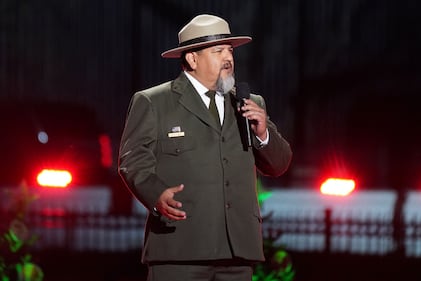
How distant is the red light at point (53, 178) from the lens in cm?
704

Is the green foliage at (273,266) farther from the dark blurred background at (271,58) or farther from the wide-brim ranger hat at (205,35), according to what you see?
the wide-brim ranger hat at (205,35)

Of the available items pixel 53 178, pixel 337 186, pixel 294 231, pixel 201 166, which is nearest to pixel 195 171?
pixel 201 166

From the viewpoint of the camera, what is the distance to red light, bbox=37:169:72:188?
7.04m

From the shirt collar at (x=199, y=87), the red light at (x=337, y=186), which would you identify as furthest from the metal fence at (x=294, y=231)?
the shirt collar at (x=199, y=87)

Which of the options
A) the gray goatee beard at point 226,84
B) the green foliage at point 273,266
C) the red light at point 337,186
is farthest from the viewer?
the green foliage at point 273,266

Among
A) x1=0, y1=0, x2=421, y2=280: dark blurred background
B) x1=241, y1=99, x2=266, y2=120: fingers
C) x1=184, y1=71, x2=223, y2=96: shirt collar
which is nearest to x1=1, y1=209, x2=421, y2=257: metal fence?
x1=0, y1=0, x2=421, y2=280: dark blurred background

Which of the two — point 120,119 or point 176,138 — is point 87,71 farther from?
point 176,138

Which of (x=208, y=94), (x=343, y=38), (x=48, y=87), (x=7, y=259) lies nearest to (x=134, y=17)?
(x=48, y=87)

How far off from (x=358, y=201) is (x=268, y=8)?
7481 millimetres

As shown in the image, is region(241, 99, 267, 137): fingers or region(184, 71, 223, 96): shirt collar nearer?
region(241, 99, 267, 137): fingers

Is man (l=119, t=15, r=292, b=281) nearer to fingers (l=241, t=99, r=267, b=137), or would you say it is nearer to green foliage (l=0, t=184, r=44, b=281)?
fingers (l=241, t=99, r=267, b=137)

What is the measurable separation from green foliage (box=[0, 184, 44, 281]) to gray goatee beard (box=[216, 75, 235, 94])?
4.61 m

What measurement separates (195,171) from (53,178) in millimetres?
3563

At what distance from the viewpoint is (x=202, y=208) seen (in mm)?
3699
